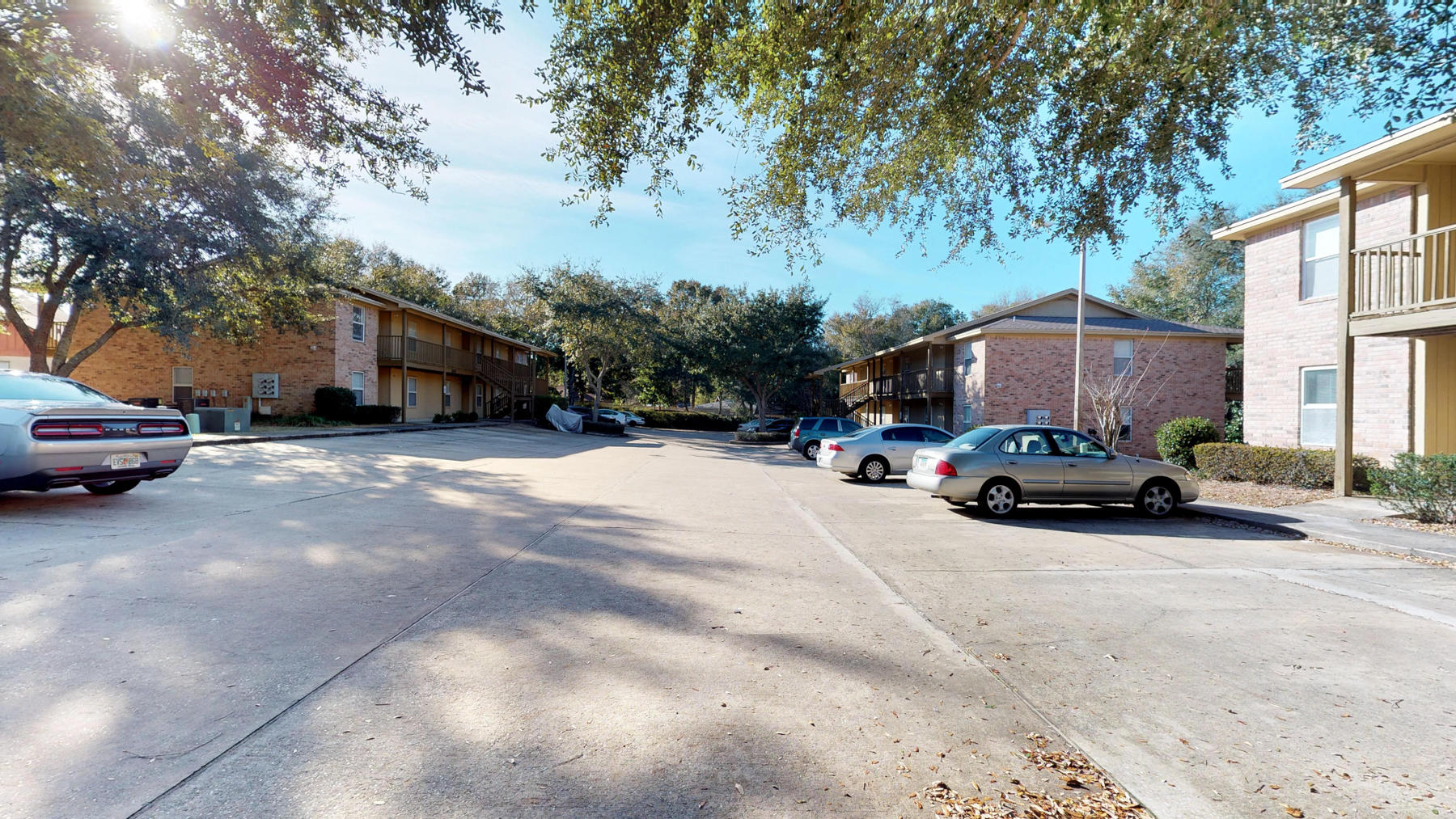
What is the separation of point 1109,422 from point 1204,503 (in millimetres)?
6170

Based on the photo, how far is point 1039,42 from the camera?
7.18m

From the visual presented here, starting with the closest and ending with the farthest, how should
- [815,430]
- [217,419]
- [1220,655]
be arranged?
[1220,655] → [217,419] → [815,430]

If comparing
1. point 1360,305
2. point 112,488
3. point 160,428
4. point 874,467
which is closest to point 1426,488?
point 1360,305

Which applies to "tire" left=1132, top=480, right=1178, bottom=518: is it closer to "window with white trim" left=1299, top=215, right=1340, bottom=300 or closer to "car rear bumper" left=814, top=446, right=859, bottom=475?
"car rear bumper" left=814, top=446, right=859, bottom=475

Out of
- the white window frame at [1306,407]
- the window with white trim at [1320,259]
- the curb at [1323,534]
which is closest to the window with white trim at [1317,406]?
the white window frame at [1306,407]

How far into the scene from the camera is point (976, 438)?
10.4m

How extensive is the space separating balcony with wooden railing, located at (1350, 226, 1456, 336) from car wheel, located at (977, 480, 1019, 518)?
6.60 m

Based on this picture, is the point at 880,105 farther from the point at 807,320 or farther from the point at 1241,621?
the point at 807,320

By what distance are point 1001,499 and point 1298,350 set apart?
32.9ft

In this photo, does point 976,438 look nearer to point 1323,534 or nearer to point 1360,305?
point 1323,534

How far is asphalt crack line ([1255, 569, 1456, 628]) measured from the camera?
515cm

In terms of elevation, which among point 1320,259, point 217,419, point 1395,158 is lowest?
point 217,419

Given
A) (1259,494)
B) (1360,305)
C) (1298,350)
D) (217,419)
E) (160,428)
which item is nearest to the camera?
(160,428)

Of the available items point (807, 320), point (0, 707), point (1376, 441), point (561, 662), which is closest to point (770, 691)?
point (561, 662)
